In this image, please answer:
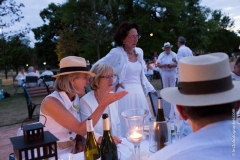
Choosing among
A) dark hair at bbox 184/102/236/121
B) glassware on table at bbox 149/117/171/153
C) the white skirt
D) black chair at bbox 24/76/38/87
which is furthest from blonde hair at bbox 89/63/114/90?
black chair at bbox 24/76/38/87

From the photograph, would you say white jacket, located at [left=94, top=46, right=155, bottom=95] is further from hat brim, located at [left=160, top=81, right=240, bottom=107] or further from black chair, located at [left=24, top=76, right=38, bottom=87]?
black chair, located at [left=24, top=76, right=38, bottom=87]

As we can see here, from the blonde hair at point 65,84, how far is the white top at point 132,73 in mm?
1276

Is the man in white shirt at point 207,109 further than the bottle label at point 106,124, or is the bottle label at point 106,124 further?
the bottle label at point 106,124

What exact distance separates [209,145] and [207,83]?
24 centimetres

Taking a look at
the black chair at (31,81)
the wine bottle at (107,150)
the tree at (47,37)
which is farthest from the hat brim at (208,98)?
the tree at (47,37)

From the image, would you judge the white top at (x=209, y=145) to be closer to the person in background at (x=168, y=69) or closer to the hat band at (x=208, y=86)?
the hat band at (x=208, y=86)

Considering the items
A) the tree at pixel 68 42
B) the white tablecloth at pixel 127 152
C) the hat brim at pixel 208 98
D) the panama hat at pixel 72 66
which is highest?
the tree at pixel 68 42

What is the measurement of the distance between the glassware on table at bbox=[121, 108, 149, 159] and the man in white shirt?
2.25ft

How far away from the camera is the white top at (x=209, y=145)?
2.67 feet

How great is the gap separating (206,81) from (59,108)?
144 centimetres

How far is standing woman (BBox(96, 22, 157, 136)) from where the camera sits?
348 centimetres

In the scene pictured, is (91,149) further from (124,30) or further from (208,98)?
(124,30)

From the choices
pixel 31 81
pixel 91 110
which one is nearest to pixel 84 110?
pixel 91 110

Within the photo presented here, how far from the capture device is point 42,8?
3788cm
